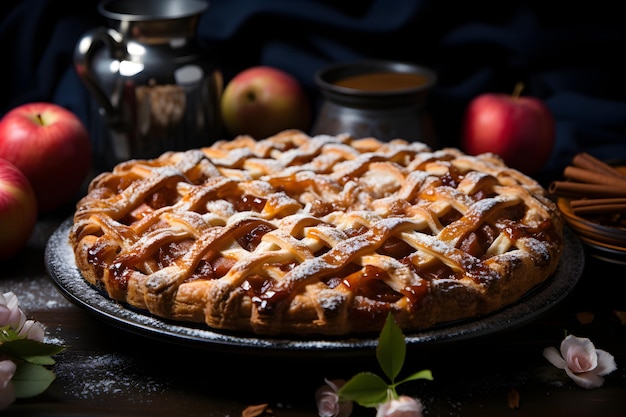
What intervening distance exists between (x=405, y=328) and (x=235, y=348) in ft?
0.78

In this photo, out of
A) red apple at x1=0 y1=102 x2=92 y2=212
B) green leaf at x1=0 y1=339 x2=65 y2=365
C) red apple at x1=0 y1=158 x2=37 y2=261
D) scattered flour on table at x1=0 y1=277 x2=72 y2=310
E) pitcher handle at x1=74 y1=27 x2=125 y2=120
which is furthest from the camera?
pitcher handle at x1=74 y1=27 x2=125 y2=120

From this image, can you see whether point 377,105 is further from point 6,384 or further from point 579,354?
point 6,384

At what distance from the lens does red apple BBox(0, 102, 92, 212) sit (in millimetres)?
1854

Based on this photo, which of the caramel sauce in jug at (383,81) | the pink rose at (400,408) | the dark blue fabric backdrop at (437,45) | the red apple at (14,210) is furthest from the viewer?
the dark blue fabric backdrop at (437,45)

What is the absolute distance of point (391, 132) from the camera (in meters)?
2.00

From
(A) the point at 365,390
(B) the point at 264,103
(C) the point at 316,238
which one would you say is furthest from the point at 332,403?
(B) the point at 264,103

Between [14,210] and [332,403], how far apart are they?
2.60ft

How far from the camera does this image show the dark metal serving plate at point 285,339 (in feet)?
3.86

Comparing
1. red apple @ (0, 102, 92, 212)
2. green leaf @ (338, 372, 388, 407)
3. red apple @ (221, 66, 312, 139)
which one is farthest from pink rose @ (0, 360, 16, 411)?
red apple @ (221, 66, 312, 139)

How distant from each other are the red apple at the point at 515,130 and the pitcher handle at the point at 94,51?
0.88 m

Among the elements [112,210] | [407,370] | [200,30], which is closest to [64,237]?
[112,210]

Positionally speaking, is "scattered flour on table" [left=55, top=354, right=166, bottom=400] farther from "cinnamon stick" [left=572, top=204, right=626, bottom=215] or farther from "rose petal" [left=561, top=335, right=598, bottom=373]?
"cinnamon stick" [left=572, top=204, right=626, bottom=215]

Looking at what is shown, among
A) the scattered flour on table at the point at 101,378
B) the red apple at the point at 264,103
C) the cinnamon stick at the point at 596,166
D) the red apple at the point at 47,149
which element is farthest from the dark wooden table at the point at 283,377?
the red apple at the point at 264,103

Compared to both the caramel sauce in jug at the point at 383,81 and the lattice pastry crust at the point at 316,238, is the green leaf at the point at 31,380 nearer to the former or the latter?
the lattice pastry crust at the point at 316,238
